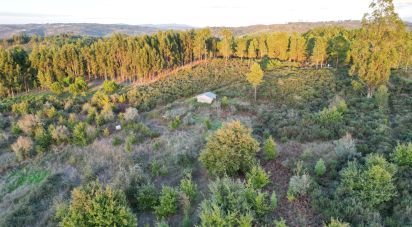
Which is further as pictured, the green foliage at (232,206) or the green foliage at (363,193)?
the green foliage at (363,193)

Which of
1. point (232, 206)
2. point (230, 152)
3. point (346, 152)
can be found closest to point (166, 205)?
point (232, 206)

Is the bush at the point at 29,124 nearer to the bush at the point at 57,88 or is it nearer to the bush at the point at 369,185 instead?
the bush at the point at 57,88

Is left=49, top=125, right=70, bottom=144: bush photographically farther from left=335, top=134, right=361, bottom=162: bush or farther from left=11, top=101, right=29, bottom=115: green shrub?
left=335, top=134, right=361, bottom=162: bush

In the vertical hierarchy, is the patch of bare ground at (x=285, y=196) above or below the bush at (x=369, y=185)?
below

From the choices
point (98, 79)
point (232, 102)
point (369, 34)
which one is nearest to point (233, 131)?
point (232, 102)

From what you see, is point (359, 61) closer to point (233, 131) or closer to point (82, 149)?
point (233, 131)

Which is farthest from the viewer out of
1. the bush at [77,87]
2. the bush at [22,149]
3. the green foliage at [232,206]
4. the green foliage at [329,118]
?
the bush at [77,87]

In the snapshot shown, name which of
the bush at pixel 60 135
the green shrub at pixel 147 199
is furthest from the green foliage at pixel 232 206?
the bush at pixel 60 135
